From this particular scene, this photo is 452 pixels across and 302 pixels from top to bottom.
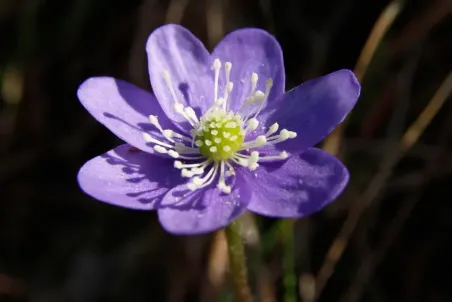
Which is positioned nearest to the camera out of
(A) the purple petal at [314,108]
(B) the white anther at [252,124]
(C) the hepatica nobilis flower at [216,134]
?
(C) the hepatica nobilis flower at [216,134]

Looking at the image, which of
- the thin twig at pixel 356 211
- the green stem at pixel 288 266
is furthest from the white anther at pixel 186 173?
the thin twig at pixel 356 211

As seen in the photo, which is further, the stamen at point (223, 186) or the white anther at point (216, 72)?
the white anther at point (216, 72)

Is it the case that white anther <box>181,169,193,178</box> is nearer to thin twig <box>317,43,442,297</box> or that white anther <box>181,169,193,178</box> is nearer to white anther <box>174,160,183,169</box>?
white anther <box>174,160,183,169</box>

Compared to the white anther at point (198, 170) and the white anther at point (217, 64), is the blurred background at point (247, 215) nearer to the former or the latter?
the white anther at point (198, 170)

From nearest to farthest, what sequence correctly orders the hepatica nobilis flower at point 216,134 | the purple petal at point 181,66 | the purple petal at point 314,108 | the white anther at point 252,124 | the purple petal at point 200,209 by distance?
the purple petal at point 200,209, the hepatica nobilis flower at point 216,134, the purple petal at point 314,108, the white anther at point 252,124, the purple petal at point 181,66

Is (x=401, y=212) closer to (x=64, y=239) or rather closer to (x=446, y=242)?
(x=446, y=242)

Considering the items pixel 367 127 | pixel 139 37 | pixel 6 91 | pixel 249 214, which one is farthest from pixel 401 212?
pixel 6 91

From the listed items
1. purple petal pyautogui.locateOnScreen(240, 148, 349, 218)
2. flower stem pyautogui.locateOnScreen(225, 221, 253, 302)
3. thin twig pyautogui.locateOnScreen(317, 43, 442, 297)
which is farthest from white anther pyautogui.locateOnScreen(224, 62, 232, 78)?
thin twig pyautogui.locateOnScreen(317, 43, 442, 297)

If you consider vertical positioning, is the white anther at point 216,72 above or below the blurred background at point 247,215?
above
